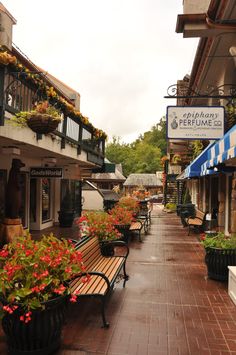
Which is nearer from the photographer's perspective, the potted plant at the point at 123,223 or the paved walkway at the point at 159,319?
the paved walkway at the point at 159,319

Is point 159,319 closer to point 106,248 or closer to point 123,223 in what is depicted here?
point 106,248

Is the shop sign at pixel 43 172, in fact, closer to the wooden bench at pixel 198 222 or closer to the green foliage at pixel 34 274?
the wooden bench at pixel 198 222

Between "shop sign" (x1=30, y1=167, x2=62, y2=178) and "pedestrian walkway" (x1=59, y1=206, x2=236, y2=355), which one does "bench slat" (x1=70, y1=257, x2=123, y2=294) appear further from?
"shop sign" (x1=30, y1=167, x2=62, y2=178)

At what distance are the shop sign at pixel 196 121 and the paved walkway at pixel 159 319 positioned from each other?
2.96 metres

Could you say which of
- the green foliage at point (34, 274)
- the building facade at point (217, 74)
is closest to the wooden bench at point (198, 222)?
the building facade at point (217, 74)

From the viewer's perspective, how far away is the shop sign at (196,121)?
6.95m

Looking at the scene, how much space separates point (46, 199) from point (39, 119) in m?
7.93

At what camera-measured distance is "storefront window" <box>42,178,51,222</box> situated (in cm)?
1361

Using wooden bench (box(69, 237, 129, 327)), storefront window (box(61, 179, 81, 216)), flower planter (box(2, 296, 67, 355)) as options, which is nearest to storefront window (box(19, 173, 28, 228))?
storefront window (box(61, 179, 81, 216))

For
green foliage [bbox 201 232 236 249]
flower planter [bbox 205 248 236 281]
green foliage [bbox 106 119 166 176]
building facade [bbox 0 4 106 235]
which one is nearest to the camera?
flower planter [bbox 205 248 236 281]

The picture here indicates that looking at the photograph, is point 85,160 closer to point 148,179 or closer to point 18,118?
point 18,118

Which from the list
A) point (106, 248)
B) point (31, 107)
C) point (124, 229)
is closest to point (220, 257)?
point (106, 248)

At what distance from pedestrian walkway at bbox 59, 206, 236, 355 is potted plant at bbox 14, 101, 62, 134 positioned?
343 cm

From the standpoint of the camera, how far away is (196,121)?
22.9 ft
